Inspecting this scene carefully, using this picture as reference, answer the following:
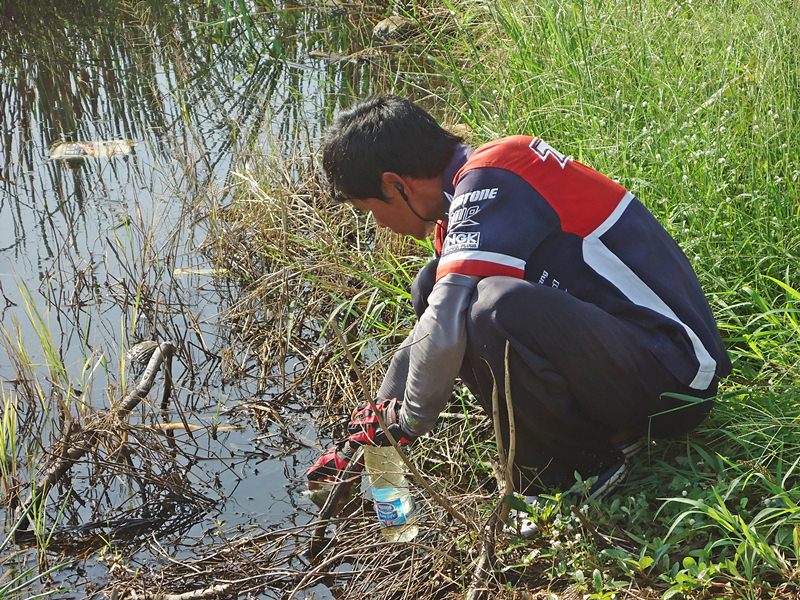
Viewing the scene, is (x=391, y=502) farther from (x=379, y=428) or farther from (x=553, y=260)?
(x=553, y=260)

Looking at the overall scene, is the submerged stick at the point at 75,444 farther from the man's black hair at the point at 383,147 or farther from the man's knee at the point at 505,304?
the man's knee at the point at 505,304

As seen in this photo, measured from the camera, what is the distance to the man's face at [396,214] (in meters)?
2.77

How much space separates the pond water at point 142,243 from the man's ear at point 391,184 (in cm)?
108

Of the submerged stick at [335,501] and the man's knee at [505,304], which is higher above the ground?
the man's knee at [505,304]

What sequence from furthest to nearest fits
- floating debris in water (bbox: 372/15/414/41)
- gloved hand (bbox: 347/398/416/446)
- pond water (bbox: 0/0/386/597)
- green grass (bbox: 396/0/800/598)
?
floating debris in water (bbox: 372/15/414/41) → pond water (bbox: 0/0/386/597) → gloved hand (bbox: 347/398/416/446) → green grass (bbox: 396/0/800/598)

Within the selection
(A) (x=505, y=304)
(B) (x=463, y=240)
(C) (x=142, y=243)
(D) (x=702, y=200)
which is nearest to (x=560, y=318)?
(A) (x=505, y=304)

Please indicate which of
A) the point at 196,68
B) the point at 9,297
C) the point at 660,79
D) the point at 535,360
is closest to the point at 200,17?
the point at 196,68

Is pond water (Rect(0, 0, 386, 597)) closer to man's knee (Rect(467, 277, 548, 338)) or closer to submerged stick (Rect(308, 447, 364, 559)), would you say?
submerged stick (Rect(308, 447, 364, 559))

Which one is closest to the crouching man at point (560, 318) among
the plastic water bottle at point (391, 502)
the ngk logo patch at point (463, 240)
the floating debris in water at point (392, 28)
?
the ngk logo patch at point (463, 240)

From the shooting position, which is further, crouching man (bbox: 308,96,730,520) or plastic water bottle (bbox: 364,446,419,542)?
plastic water bottle (bbox: 364,446,419,542)

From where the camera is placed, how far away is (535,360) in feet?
8.00

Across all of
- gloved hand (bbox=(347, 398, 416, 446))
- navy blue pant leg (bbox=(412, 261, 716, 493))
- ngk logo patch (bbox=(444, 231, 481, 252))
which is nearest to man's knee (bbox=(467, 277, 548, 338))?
navy blue pant leg (bbox=(412, 261, 716, 493))

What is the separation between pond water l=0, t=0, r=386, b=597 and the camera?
10.5 ft

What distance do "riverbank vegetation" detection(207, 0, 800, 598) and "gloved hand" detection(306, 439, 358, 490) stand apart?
0.16 metres
